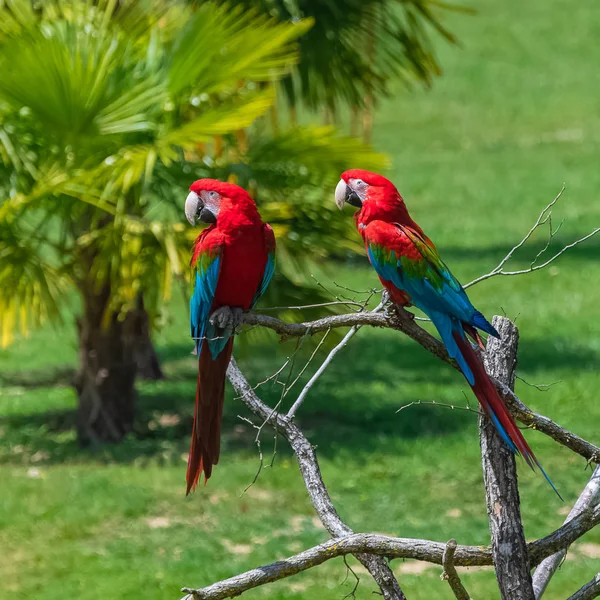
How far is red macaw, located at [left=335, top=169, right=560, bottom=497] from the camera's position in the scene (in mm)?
2779

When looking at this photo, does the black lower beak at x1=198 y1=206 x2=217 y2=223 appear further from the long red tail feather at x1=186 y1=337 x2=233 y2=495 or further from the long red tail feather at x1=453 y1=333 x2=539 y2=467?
the long red tail feather at x1=453 y1=333 x2=539 y2=467

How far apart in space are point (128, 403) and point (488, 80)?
66.7 feet

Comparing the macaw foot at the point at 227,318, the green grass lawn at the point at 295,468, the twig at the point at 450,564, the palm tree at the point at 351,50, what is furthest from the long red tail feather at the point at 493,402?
the palm tree at the point at 351,50

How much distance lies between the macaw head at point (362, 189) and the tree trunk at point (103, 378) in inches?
183

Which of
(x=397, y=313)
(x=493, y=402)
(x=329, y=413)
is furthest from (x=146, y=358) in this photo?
(x=493, y=402)

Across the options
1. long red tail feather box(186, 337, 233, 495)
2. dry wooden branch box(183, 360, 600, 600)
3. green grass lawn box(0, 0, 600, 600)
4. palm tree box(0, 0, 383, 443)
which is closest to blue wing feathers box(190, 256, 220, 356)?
long red tail feather box(186, 337, 233, 495)

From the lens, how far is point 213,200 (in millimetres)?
3740

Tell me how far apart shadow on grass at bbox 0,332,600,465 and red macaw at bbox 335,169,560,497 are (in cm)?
383

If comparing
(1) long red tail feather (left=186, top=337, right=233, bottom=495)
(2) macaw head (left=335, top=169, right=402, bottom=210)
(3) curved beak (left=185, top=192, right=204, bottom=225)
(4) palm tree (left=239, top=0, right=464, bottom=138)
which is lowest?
(1) long red tail feather (left=186, top=337, right=233, bottom=495)

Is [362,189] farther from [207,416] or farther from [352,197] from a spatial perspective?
[207,416]

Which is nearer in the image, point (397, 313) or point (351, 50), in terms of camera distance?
point (397, 313)

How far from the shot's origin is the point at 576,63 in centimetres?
2733

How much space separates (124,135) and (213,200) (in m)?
3.32

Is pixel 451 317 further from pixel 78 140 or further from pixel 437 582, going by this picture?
pixel 78 140
